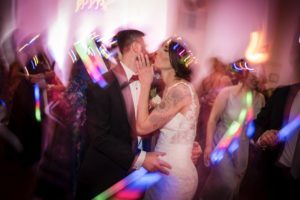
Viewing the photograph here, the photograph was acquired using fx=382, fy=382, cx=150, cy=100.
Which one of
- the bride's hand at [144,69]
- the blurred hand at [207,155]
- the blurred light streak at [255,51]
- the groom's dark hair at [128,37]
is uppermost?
the groom's dark hair at [128,37]

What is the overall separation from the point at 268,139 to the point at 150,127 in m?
0.80

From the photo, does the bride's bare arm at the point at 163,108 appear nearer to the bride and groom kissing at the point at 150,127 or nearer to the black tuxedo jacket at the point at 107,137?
the bride and groom kissing at the point at 150,127

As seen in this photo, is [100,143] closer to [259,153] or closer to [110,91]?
[110,91]

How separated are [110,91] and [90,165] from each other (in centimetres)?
48

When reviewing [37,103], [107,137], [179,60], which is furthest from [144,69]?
[37,103]

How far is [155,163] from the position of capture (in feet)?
7.39

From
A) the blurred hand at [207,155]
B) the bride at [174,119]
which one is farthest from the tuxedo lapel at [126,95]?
the blurred hand at [207,155]

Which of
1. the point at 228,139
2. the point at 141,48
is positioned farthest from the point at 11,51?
the point at 228,139

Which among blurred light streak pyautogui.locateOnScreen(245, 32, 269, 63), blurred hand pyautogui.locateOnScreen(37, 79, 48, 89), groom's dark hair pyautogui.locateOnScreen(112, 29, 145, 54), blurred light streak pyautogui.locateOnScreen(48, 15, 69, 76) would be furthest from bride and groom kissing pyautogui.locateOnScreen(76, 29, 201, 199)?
blurred light streak pyautogui.locateOnScreen(48, 15, 69, 76)

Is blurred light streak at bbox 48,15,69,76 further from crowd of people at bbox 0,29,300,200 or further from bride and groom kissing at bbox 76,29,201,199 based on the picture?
bride and groom kissing at bbox 76,29,201,199

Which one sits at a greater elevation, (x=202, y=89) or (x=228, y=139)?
(x=202, y=89)

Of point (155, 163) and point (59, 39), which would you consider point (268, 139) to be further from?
point (59, 39)

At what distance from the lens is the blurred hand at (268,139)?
2449 mm

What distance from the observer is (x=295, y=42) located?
3090 millimetres
